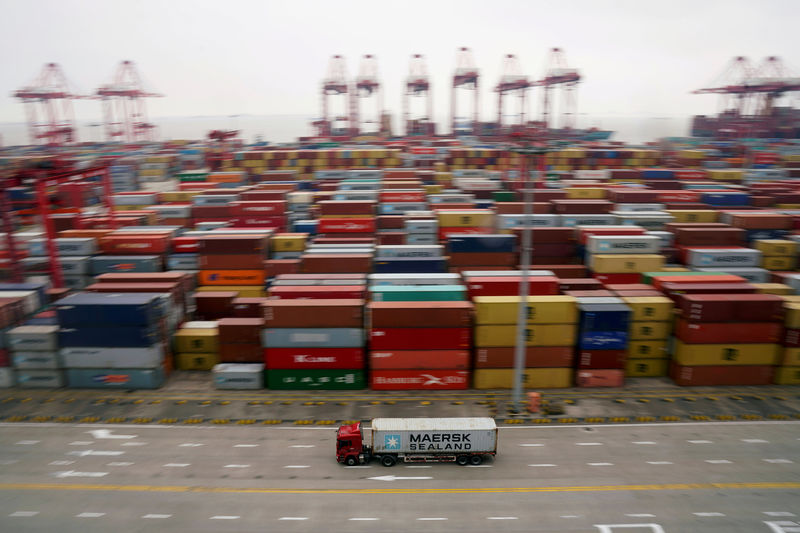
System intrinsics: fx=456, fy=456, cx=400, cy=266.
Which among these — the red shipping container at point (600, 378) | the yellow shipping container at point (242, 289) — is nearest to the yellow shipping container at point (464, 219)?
the yellow shipping container at point (242, 289)

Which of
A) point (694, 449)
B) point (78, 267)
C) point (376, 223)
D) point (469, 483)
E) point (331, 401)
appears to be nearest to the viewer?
point (469, 483)

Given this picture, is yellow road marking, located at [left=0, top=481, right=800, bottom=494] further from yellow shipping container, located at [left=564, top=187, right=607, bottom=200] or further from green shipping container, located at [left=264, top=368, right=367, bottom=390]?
yellow shipping container, located at [left=564, top=187, right=607, bottom=200]

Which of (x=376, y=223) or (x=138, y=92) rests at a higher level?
(x=138, y=92)

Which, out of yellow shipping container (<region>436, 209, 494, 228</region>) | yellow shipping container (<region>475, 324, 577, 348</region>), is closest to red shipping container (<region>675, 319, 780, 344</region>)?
yellow shipping container (<region>475, 324, 577, 348</region>)

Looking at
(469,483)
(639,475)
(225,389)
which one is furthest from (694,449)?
(225,389)

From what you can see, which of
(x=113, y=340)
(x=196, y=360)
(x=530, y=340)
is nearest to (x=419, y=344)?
(x=530, y=340)

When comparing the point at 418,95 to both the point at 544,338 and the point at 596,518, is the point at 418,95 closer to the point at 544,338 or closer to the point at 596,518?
Result: the point at 544,338
